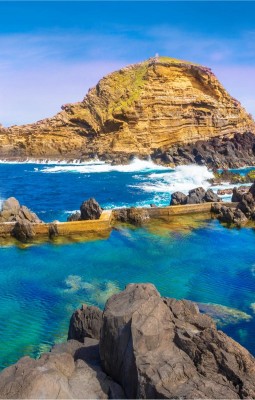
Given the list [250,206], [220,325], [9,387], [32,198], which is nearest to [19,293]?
[220,325]

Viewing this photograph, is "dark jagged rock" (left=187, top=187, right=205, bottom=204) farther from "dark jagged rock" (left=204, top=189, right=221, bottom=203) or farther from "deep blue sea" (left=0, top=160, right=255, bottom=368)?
"deep blue sea" (left=0, top=160, right=255, bottom=368)

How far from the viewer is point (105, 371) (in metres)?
10.3

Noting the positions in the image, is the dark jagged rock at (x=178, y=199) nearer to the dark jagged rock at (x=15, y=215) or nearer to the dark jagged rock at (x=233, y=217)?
the dark jagged rock at (x=233, y=217)

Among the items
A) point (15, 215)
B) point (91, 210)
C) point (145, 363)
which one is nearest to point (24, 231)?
point (15, 215)

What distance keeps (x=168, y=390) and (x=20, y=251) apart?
19.9 meters

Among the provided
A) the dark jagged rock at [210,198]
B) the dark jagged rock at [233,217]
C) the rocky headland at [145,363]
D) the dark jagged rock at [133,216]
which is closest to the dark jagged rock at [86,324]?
the rocky headland at [145,363]

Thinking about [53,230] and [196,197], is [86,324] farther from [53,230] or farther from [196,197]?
[196,197]

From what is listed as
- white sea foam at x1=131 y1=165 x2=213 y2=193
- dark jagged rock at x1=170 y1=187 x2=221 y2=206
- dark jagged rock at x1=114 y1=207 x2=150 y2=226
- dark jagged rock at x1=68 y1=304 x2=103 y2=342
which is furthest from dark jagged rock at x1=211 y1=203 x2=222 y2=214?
dark jagged rock at x1=68 y1=304 x2=103 y2=342

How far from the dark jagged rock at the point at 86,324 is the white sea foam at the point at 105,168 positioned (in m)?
66.3

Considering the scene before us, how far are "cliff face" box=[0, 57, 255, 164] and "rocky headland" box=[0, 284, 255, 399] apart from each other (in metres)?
82.9

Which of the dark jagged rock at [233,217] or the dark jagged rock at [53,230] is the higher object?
the dark jagged rock at [233,217]

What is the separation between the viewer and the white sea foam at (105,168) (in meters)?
81.6

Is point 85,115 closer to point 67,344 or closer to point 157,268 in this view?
point 157,268

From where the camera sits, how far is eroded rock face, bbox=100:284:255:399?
27.6ft
